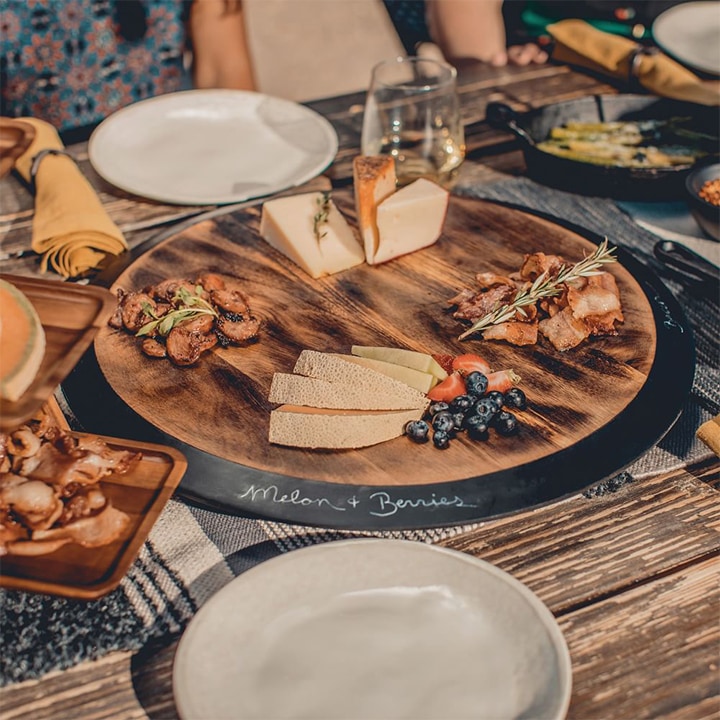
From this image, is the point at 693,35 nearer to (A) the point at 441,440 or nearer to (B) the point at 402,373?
(B) the point at 402,373

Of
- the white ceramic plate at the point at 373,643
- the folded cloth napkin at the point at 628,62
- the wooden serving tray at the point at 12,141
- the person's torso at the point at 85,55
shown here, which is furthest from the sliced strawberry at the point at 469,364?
the person's torso at the point at 85,55

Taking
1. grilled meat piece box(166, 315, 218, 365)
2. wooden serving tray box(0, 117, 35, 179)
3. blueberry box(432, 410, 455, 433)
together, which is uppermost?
wooden serving tray box(0, 117, 35, 179)

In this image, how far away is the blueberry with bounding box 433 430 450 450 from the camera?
134 centimetres

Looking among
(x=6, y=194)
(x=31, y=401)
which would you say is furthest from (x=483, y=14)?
(x=31, y=401)

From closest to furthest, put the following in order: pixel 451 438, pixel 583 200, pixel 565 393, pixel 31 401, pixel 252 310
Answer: pixel 31 401, pixel 451 438, pixel 565 393, pixel 252 310, pixel 583 200

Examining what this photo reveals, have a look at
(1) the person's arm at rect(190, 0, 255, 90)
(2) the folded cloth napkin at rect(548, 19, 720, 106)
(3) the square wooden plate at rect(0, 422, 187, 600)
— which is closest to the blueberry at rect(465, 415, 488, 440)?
(3) the square wooden plate at rect(0, 422, 187, 600)

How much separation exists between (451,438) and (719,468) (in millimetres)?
465

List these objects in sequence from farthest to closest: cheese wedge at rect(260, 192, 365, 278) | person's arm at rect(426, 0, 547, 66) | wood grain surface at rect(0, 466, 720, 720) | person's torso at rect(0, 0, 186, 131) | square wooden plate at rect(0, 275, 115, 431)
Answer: person's arm at rect(426, 0, 547, 66) < person's torso at rect(0, 0, 186, 131) < cheese wedge at rect(260, 192, 365, 278) < wood grain surface at rect(0, 466, 720, 720) < square wooden plate at rect(0, 275, 115, 431)

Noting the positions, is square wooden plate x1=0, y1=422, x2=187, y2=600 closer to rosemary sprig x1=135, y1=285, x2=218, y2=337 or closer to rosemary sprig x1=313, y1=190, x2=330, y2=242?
rosemary sprig x1=135, y1=285, x2=218, y2=337

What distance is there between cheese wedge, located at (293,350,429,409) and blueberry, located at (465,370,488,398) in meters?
0.08

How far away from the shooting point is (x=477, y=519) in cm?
122

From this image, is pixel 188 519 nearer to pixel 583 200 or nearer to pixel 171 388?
pixel 171 388

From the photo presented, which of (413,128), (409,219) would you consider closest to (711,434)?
(409,219)

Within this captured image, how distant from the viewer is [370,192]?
6.15 feet
